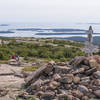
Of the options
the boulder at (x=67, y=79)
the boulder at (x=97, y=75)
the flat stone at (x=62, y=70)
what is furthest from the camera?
the flat stone at (x=62, y=70)

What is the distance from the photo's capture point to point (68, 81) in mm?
11695

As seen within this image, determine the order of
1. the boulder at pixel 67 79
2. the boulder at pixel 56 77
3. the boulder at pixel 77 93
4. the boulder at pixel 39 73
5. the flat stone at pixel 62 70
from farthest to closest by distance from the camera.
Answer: the boulder at pixel 39 73 → the flat stone at pixel 62 70 → the boulder at pixel 56 77 → the boulder at pixel 67 79 → the boulder at pixel 77 93

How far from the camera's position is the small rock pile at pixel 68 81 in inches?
437

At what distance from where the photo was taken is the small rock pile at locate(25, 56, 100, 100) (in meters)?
11.1

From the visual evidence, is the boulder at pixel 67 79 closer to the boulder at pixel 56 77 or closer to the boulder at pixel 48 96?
the boulder at pixel 56 77

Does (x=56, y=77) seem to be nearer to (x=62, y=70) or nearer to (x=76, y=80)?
(x=62, y=70)

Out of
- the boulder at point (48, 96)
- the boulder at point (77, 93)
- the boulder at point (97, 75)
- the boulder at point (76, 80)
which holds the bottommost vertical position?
the boulder at point (48, 96)

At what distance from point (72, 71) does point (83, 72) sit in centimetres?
53

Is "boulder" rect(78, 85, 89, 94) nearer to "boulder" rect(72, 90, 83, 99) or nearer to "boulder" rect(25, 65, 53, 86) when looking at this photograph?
"boulder" rect(72, 90, 83, 99)

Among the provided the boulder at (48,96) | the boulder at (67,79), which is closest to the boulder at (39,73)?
the boulder at (67,79)

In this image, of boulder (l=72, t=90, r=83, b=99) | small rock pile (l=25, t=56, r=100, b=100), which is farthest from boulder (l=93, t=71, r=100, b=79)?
boulder (l=72, t=90, r=83, b=99)

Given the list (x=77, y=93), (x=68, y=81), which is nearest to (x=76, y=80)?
(x=68, y=81)

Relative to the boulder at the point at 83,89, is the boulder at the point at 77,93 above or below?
below

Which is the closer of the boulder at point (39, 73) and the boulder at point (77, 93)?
the boulder at point (77, 93)
